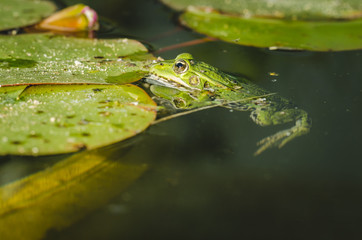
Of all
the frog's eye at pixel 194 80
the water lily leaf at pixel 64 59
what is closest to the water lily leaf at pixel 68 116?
the water lily leaf at pixel 64 59

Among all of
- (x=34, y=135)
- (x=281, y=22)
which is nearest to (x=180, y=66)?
(x=34, y=135)

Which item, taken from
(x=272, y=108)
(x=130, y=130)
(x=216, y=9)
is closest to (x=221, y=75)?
(x=272, y=108)

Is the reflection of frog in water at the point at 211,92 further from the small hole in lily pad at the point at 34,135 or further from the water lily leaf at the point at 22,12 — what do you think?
the water lily leaf at the point at 22,12

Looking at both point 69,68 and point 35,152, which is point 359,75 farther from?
point 35,152

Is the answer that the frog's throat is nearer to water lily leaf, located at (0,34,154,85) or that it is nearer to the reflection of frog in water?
the reflection of frog in water

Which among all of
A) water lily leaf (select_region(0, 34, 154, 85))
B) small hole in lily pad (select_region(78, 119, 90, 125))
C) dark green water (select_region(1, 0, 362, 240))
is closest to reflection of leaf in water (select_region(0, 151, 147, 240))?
dark green water (select_region(1, 0, 362, 240))

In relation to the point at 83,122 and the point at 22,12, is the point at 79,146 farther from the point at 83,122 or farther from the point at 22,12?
the point at 22,12
